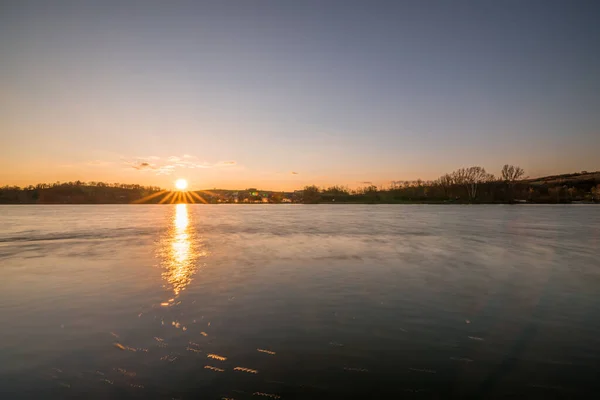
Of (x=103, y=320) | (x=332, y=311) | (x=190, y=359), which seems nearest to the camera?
(x=190, y=359)

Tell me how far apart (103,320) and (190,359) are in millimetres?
3871

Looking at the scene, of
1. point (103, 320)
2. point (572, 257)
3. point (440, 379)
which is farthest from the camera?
point (572, 257)

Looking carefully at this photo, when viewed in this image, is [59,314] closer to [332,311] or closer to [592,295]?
[332,311]

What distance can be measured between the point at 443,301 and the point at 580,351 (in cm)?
380

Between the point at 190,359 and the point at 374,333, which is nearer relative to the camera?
the point at 190,359

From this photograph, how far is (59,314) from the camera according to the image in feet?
29.9

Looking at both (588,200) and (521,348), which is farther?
(588,200)

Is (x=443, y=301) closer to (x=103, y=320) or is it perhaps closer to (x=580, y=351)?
(x=580, y=351)

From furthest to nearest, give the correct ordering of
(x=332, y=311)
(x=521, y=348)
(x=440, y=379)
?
(x=332, y=311)
(x=521, y=348)
(x=440, y=379)

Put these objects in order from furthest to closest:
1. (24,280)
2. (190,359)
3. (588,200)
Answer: (588,200) → (24,280) → (190,359)

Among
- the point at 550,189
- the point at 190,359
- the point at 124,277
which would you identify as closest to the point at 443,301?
the point at 190,359

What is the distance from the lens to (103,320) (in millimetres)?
8578

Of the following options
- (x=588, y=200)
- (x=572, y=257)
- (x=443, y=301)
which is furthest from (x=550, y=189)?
(x=443, y=301)

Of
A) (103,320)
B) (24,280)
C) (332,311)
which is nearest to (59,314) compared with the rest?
(103,320)
